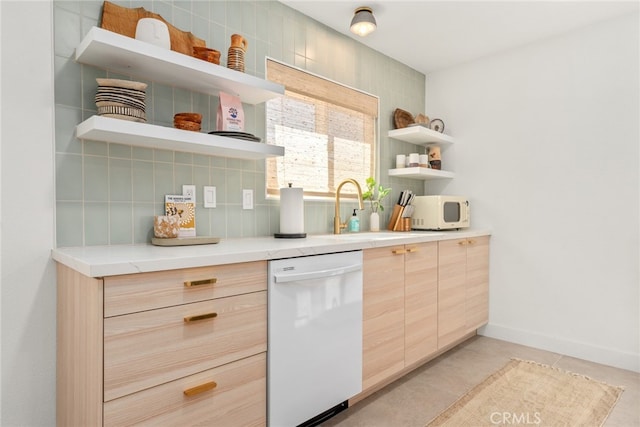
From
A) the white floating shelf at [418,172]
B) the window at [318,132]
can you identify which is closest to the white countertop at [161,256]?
the window at [318,132]

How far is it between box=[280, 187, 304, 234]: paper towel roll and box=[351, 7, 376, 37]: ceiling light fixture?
3.78 feet

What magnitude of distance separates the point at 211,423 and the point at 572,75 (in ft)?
10.5

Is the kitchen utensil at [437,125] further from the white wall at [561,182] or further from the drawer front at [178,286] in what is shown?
the drawer front at [178,286]

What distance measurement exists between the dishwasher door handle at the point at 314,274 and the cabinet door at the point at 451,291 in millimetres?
970

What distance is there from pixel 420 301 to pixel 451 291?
44cm

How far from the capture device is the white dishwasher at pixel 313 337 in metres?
1.56

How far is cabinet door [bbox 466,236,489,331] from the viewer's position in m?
2.93

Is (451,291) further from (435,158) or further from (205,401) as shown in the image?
(205,401)

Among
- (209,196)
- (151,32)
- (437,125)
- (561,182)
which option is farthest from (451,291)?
(151,32)

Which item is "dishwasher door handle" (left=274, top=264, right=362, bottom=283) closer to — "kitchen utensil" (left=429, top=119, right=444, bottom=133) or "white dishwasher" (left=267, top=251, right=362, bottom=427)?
"white dishwasher" (left=267, top=251, right=362, bottom=427)

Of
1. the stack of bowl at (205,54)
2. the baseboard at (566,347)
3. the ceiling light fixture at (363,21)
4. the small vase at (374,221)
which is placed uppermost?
the ceiling light fixture at (363,21)

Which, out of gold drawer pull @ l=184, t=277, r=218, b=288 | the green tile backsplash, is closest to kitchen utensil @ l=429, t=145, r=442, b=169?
the green tile backsplash

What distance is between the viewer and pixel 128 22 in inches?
67.3

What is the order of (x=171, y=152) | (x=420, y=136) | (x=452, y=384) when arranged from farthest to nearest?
(x=420, y=136) → (x=452, y=384) → (x=171, y=152)
